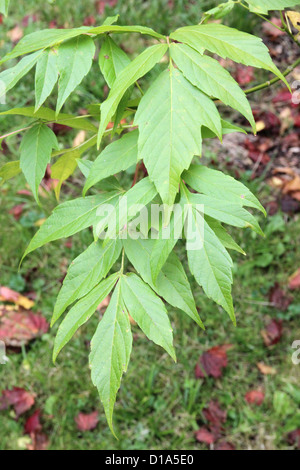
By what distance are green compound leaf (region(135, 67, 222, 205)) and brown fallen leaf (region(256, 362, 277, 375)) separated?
1.75 metres

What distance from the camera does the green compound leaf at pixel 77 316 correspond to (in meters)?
0.96

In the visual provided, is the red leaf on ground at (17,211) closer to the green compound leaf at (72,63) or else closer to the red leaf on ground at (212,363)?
the red leaf on ground at (212,363)

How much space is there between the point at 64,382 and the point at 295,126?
2.06m

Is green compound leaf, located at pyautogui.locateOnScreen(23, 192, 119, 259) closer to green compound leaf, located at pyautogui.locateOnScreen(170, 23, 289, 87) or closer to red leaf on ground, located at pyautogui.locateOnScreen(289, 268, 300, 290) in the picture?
green compound leaf, located at pyautogui.locateOnScreen(170, 23, 289, 87)

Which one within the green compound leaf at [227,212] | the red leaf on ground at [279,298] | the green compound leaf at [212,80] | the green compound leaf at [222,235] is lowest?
the red leaf on ground at [279,298]

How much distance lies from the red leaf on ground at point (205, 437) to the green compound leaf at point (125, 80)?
5.77ft

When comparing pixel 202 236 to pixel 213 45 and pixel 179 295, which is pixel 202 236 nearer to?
pixel 179 295

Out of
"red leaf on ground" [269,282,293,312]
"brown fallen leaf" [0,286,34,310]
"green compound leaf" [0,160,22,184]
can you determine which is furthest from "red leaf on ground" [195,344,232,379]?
"green compound leaf" [0,160,22,184]

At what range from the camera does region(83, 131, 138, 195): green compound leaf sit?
991 mm

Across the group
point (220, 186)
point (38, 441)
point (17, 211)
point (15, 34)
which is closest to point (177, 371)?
point (38, 441)

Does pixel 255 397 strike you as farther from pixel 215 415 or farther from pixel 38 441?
pixel 38 441

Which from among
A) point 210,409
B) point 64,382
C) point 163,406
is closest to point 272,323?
point 210,409

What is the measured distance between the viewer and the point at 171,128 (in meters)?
0.86

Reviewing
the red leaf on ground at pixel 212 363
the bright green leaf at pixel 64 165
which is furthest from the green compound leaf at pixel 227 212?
the red leaf on ground at pixel 212 363
